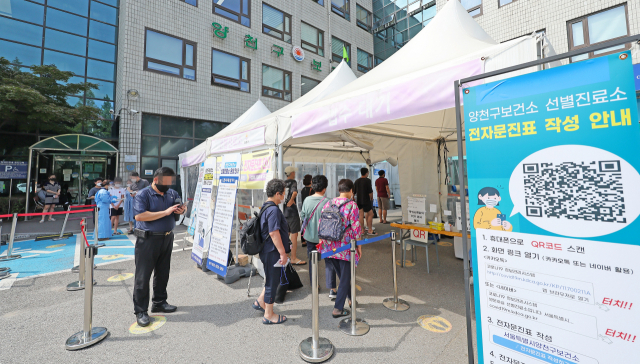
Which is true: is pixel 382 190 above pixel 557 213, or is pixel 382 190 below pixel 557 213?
above

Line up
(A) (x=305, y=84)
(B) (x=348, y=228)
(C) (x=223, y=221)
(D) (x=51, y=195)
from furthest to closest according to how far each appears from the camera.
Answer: (A) (x=305, y=84) → (D) (x=51, y=195) → (C) (x=223, y=221) → (B) (x=348, y=228)

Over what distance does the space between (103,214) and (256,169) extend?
547 centimetres

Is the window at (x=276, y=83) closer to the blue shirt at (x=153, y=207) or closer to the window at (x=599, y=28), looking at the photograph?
the window at (x=599, y=28)

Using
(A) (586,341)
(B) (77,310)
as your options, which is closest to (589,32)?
(A) (586,341)

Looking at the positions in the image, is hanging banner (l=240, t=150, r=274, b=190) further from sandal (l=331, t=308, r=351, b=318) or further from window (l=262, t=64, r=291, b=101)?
window (l=262, t=64, r=291, b=101)

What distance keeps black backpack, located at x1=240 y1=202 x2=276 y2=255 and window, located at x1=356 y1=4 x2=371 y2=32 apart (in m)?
19.2

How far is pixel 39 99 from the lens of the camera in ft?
29.1

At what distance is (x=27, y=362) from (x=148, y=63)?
35.7 ft

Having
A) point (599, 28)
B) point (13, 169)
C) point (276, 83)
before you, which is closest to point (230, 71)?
point (276, 83)

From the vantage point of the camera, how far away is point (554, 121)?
147 cm

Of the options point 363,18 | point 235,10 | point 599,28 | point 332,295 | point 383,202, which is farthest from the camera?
point 363,18

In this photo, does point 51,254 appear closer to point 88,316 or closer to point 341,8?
point 88,316

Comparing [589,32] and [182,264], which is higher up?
[589,32]

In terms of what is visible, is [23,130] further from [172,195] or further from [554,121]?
[554,121]
